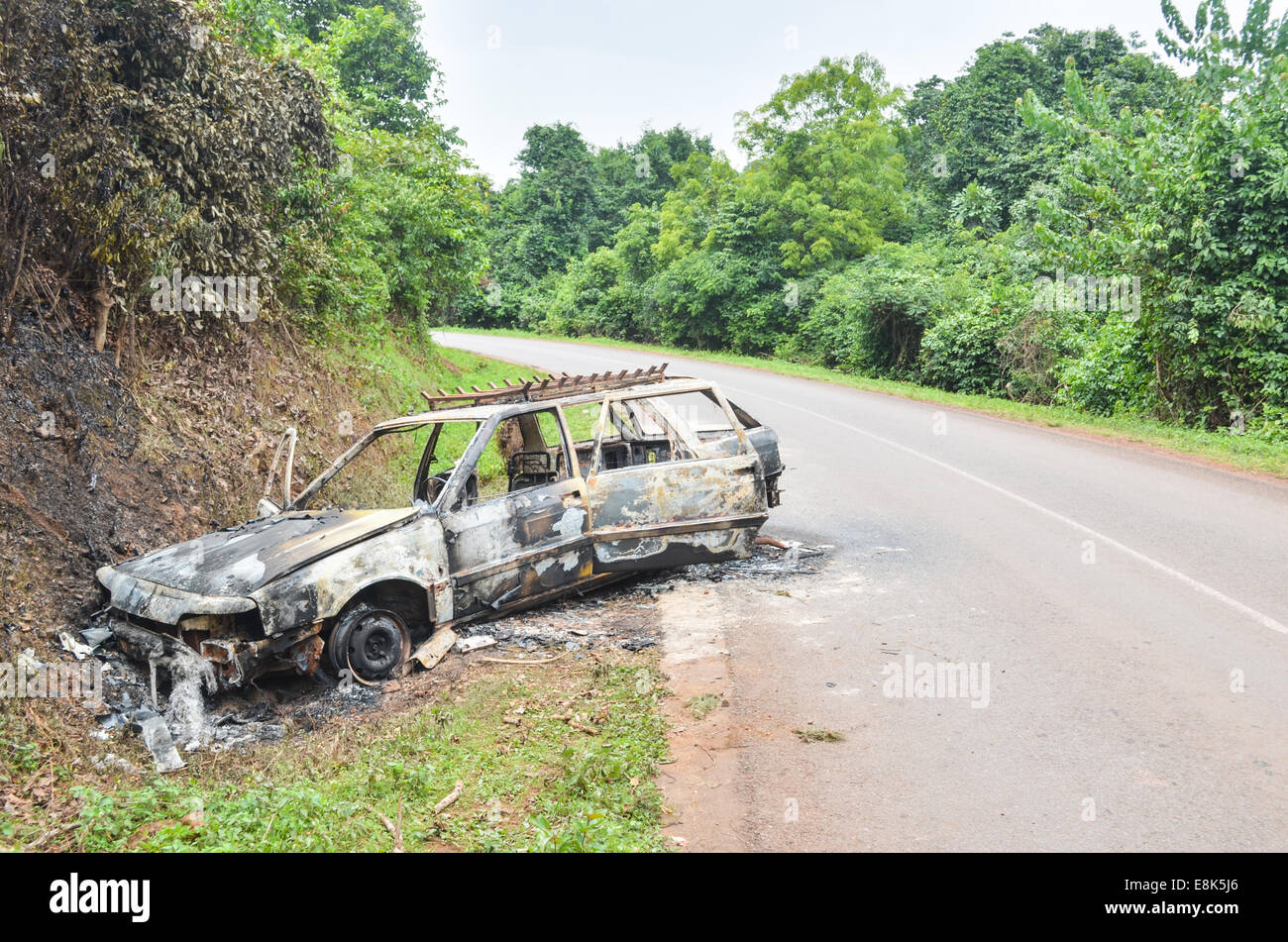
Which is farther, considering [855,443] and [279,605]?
[855,443]

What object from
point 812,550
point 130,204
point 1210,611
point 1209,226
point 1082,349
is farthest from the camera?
point 1082,349

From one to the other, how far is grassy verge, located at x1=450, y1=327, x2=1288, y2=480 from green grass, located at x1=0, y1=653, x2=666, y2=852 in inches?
428

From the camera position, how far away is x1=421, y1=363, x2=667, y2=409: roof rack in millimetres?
7887

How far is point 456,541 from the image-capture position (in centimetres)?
681

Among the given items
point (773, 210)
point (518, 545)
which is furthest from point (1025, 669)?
point (773, 210)

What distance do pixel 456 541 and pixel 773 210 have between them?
29.7m

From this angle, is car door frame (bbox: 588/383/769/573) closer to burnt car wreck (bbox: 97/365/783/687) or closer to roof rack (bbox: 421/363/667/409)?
burnt car wreck (bbox: 97/365/783/687)

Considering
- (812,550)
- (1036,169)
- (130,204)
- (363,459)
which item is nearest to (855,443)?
(812,550)

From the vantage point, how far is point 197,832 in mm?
3961

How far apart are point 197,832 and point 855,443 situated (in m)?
12.3

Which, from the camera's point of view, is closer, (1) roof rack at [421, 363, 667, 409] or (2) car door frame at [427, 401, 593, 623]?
(2) car door frame at [427, 401, 593, 623]

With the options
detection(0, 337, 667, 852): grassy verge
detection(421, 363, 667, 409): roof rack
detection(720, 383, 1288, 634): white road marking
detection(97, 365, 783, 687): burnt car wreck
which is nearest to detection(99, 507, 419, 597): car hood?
detection(97, 365, 783, 687): burnt car wreck

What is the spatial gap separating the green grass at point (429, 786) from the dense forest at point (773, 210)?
15.0 ft

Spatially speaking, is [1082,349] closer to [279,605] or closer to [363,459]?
[363,459]
